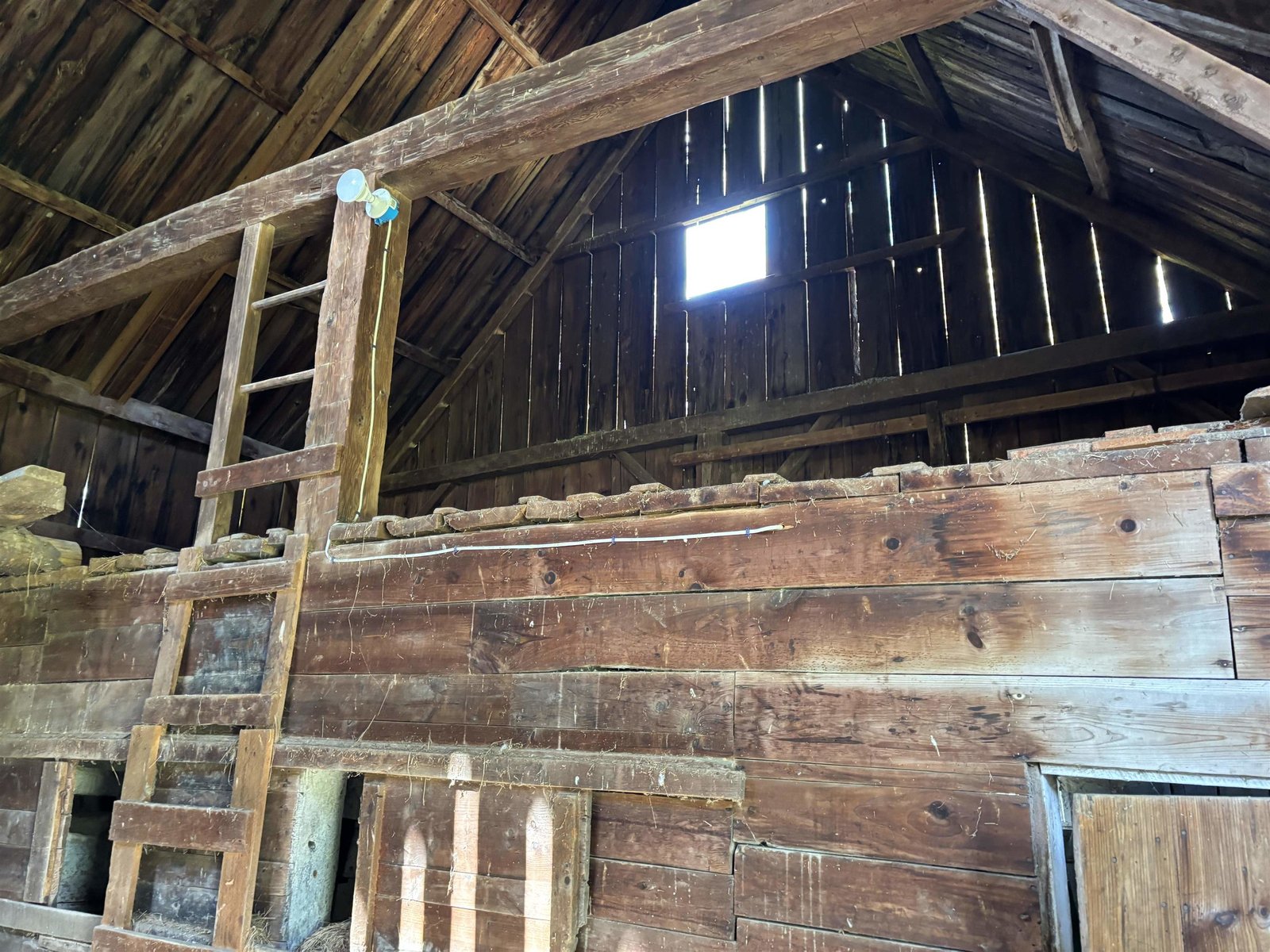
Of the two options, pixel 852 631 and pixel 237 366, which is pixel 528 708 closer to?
pixel 852 631

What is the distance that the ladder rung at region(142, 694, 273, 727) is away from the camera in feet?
12.1

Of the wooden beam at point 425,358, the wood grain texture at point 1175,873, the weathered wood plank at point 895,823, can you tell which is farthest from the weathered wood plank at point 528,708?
the wooden beam at point 425,358

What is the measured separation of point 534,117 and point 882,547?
2.37 m

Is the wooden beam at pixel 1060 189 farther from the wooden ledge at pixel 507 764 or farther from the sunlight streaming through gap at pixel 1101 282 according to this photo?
the wooden ledge at pixel 507 764

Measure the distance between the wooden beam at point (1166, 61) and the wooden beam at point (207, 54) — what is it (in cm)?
578

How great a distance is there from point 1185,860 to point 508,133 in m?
3.54

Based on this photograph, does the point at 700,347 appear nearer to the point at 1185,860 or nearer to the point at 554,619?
the point at 554,619

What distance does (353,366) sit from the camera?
4.05 meters

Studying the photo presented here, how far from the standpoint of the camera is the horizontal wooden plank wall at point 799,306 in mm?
7227

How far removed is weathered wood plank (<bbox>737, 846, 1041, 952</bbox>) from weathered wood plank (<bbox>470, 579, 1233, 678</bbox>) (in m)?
0.54

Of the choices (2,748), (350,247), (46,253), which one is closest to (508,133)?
(350,247)

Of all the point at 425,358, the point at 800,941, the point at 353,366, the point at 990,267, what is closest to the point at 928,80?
the point at 990,267

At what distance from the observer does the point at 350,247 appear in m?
4.27

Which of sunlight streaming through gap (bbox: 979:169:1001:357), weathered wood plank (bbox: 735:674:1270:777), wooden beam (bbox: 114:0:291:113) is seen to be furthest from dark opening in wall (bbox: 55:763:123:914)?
sunlight streaming through gap (bbox: 979:169:1001:357)
